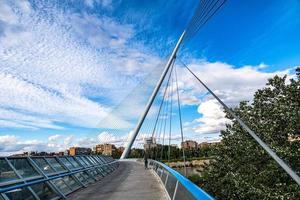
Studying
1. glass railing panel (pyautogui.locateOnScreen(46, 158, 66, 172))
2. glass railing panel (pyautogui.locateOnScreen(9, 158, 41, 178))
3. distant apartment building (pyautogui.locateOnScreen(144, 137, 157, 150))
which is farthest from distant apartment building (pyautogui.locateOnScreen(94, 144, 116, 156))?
glass railing panel (pyautogui.locateOnScreen(9, 158, 41, 178))

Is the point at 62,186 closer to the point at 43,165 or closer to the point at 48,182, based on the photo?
the point at 43,165

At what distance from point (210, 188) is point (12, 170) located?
16.6 meters

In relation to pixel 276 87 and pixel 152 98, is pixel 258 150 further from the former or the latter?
pixel 152 98

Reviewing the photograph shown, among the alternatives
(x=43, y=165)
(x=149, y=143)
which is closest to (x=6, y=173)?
(x=43, y=165)

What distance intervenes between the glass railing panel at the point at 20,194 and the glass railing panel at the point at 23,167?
104cm

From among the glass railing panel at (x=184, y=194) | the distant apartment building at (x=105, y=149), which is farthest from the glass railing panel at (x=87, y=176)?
the distant apartment building at (x=105, y=149)

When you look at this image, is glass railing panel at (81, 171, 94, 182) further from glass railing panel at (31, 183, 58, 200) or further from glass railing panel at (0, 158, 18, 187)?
glass railing panel at (0, 158, 18, 187)

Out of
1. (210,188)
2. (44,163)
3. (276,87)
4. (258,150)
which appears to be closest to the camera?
(44,163)

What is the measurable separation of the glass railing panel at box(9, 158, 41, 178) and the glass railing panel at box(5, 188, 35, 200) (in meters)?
1.04

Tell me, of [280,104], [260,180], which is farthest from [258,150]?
[280,104]

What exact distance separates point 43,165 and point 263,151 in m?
11.9

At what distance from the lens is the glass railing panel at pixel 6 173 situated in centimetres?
644

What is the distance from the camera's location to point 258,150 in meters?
15.5

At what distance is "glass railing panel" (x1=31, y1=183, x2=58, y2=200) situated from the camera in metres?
6.70
